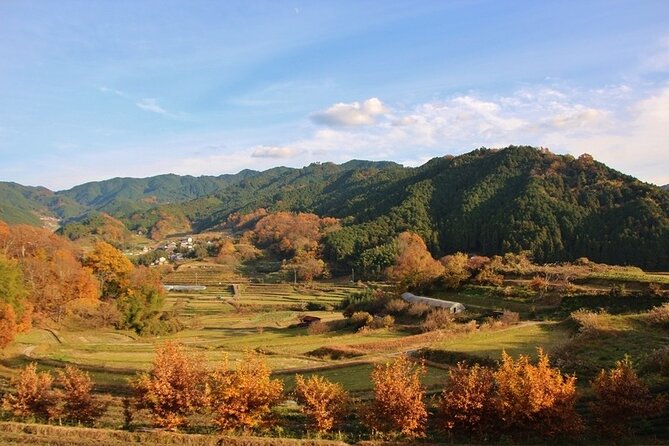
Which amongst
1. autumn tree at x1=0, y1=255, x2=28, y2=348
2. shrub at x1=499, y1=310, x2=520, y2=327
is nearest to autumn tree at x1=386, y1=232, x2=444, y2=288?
shrub at x1=499, y1=310, x2=520, y2=327

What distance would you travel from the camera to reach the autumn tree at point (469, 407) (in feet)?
61.5

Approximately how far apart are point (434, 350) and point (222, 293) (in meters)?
65.2

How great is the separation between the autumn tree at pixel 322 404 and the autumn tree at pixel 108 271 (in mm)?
56549

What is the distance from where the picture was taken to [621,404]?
1808cm

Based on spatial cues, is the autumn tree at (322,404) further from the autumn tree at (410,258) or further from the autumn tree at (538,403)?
the autumn tree at (410,258)

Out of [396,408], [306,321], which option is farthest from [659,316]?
[306,321]

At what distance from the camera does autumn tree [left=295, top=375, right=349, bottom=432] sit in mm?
19703

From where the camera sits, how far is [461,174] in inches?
5925

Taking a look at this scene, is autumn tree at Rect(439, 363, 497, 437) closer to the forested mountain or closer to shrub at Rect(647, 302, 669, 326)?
shrub at Rect(647, 302, 669, 326)

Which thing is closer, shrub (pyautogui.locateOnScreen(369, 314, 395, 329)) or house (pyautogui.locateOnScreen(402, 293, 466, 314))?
shrub (pyautogui.locateOnScreen(369, 314, 395, 329))

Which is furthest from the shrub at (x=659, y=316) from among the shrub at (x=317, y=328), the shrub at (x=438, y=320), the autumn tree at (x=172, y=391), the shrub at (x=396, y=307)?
the autumn tree at (x=172, y=391)

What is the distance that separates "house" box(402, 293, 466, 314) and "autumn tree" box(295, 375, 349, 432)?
1213 inches

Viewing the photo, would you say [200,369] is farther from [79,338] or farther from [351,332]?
[79,338]

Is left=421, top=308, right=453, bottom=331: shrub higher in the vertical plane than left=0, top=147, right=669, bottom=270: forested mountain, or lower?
lower
